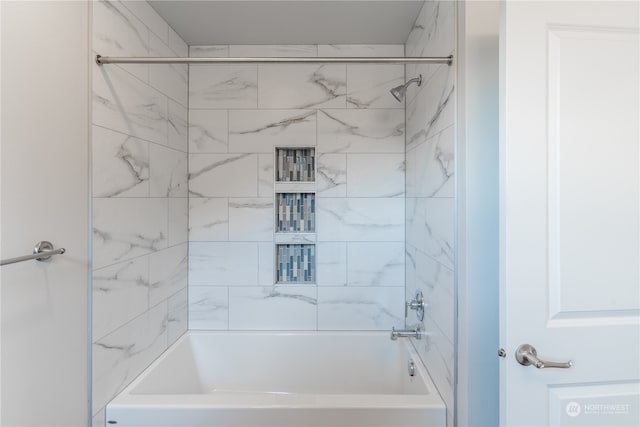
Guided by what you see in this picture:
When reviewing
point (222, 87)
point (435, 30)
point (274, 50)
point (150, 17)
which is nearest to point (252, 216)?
point (222, 87)

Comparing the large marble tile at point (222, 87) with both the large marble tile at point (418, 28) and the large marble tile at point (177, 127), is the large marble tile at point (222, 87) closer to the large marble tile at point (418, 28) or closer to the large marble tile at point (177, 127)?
the large marble tile at point (177, 127)

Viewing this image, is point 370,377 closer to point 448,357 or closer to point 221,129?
point 448,357

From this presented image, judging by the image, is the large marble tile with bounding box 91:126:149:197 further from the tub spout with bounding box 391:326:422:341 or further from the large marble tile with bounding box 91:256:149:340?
the tub spout with bounding box 391:326:422:341

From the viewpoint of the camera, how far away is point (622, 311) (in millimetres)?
1008

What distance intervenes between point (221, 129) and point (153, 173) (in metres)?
0.58

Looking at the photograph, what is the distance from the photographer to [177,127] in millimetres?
2010

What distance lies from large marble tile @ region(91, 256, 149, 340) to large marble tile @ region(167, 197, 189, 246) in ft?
0.99

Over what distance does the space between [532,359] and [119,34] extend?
197cm

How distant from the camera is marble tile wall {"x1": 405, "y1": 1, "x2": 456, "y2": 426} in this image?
4.33 feet

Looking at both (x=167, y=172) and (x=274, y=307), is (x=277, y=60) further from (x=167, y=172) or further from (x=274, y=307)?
(x=274, y=307)

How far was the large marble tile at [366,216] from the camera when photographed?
2.15 meters

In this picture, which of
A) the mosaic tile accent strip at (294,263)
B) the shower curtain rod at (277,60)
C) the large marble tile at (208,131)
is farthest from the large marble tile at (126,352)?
the shower curtain rod at (277,60)

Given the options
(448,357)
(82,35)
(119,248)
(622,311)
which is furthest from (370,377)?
(82,35)

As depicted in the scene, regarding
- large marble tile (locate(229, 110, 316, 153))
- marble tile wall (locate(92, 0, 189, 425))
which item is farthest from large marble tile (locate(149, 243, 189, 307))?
large marble tile (locate(229, 110, 316, 153))
